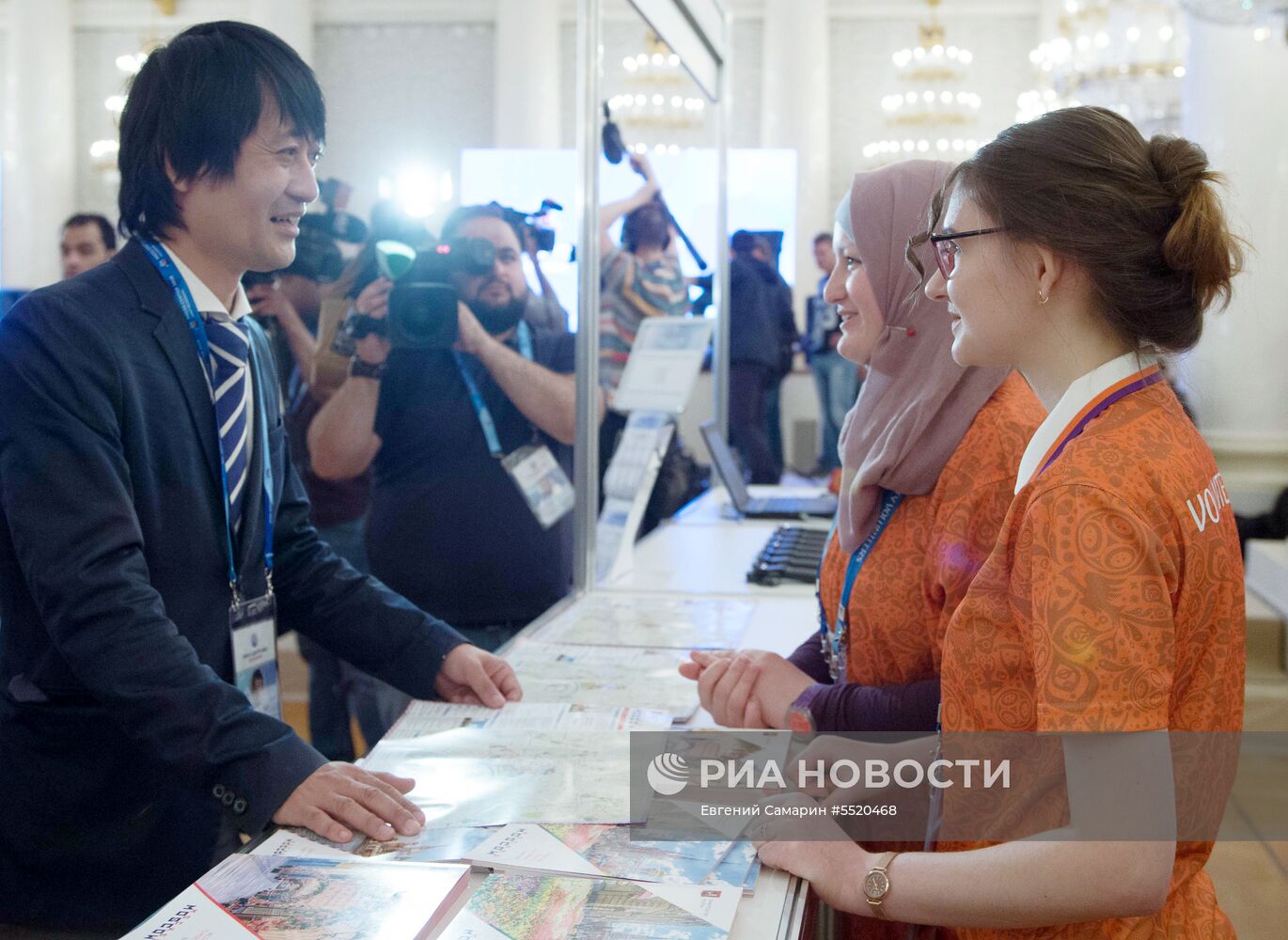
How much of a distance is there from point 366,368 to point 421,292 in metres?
0.20

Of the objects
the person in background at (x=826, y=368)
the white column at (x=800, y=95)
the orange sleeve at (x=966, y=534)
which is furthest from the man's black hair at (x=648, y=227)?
the white column at (x=800, y=95)

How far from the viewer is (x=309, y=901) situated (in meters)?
0.92

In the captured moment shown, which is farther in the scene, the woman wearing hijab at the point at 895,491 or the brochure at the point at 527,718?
the brochure at the point at 527,718

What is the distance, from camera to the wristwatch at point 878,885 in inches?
35.7

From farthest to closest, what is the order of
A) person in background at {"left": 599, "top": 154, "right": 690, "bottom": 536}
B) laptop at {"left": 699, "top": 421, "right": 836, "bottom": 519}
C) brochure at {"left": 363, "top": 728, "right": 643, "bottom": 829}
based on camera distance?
laptop at {"left": 699, "top": 421, "right": 836, "bottom": 519}, person in background at {"left": 599, "top": 154, "right": 690, "bottom": 536}, brochure at {"left": 363, "top": 728, "right": 643, "bottom": 829}

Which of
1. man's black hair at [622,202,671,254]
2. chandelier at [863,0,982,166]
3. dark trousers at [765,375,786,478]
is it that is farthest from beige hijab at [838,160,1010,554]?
chandelier at [863,0,982,166]

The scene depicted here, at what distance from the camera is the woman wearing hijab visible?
119cm

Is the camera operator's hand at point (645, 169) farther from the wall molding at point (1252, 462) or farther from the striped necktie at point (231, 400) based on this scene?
the wall molding at point (1252, 462)

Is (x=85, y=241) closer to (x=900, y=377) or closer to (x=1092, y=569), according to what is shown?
(x=900, y=377)

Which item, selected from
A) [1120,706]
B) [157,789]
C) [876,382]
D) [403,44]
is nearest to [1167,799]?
[1120,706]

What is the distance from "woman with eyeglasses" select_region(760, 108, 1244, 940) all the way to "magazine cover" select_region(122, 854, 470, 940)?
0.30 metres

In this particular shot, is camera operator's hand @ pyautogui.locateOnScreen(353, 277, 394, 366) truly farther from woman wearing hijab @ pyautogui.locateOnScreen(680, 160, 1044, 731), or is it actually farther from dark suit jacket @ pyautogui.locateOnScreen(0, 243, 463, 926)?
woman wearing hijab @ pyautogui.locateOnScreen(680, 160, 1044, 731)

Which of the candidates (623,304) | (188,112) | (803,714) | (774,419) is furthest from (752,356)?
(188,112)

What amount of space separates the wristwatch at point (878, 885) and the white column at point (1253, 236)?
3775 millimetres
